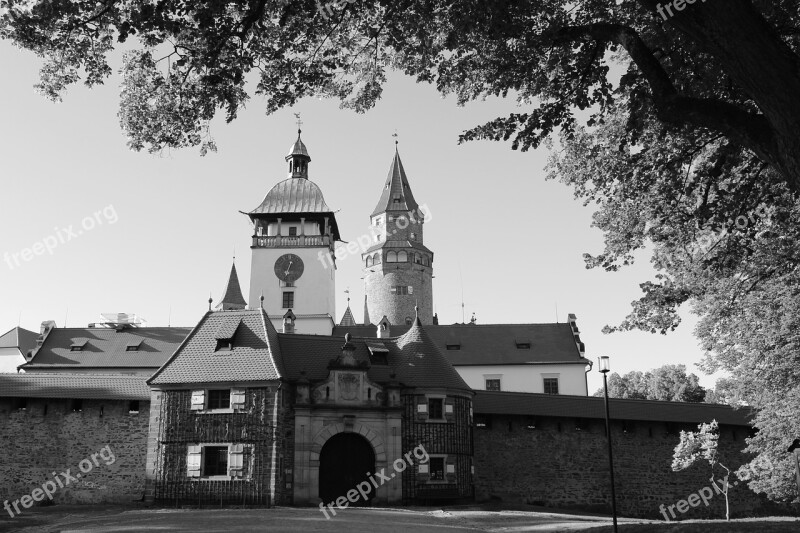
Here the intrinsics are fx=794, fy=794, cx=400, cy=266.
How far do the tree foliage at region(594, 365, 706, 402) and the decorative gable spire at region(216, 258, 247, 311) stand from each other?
129 feet

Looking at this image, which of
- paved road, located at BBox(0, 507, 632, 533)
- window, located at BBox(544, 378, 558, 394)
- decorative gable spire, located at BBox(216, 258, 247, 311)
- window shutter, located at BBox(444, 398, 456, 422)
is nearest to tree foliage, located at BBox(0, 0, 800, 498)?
paved road, located at BBox(0, 507, 632, 533)

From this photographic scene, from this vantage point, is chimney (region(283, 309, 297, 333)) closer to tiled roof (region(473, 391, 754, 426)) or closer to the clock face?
the clock face

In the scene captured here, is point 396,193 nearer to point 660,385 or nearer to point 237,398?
point 660,385

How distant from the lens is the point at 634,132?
44.1 ft

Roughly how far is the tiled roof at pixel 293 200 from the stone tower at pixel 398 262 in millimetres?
13607

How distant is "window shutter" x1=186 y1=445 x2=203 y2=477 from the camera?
97.1ft

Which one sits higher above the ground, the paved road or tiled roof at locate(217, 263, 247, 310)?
tiled roof at locate(217, 263, 247, 310)

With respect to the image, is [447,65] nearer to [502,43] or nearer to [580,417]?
[502,43]

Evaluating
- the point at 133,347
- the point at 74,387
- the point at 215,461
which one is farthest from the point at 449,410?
the point at 133,347

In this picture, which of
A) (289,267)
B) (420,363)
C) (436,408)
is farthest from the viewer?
(289,267)

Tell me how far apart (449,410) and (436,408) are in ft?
1.75

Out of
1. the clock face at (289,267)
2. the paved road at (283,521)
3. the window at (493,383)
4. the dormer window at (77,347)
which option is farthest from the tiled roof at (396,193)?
the paved road at (283,521)

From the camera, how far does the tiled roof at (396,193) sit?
7394 centimetres

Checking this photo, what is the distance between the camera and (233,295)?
191ft
